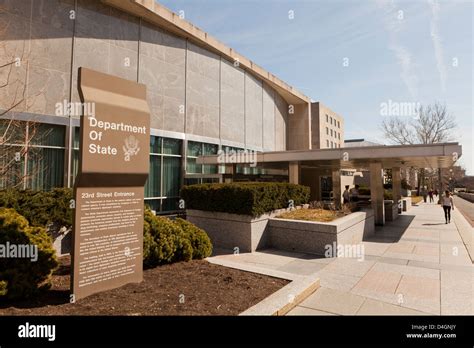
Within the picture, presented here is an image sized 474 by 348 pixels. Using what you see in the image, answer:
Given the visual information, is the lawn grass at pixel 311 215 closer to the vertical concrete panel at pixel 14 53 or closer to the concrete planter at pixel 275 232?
the concrete planter at pixel 275 232

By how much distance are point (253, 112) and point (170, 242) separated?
Result: 798 inches

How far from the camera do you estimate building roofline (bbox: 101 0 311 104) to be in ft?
49.5

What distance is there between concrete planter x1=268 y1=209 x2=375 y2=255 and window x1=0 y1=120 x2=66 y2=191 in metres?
9.31

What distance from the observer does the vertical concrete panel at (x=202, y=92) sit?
62.0ft

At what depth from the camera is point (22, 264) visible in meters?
4.61

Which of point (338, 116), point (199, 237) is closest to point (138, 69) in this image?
point (199, 237)

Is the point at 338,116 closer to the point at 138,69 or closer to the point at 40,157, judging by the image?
the point at 138,69

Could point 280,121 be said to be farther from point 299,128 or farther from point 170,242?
point 170,242

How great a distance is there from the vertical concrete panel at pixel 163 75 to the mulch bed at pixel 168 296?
38.5ft

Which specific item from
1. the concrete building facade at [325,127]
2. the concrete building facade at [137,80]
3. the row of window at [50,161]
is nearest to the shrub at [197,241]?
the row of window at [50,161]

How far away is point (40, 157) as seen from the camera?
1222 centimetres

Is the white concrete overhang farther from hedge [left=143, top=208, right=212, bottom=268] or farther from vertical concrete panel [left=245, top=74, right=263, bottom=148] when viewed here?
hedge [left=143, top=208, right=212, bottom=268]

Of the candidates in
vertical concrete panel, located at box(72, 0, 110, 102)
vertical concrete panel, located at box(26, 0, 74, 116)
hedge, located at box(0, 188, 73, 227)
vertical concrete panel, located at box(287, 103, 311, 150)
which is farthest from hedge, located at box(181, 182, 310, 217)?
vertical concrete panel, located at box(287, 103, 311, 150)

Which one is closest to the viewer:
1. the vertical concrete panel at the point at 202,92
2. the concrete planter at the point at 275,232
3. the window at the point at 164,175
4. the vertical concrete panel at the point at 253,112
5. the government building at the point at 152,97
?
the concrete planter at the point at 275,232
